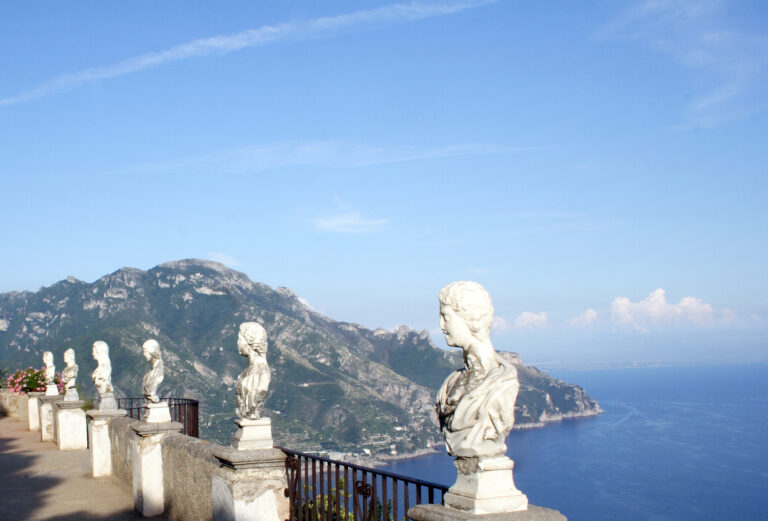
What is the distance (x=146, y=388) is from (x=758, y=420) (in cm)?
16298

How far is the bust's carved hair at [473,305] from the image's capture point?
137 inches

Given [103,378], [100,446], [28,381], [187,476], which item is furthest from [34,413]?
[187,476]

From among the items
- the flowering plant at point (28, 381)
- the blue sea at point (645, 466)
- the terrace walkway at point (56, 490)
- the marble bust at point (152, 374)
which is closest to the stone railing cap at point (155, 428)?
the marble bust at point (152, 374)

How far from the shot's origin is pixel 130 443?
9.36m

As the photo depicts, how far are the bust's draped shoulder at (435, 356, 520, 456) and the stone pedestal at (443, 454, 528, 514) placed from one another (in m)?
0.05

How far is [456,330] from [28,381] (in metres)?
19.2

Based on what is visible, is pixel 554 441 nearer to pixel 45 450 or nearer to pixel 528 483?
pixel 528 483

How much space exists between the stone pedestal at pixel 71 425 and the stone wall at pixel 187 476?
6.57m

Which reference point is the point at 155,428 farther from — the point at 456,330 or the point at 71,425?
the point at 71,425

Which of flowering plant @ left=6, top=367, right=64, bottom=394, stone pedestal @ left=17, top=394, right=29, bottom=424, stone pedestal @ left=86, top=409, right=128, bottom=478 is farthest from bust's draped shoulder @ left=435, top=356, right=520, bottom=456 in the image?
stone pedestal @ left=17, top=394, right=29, bottom=424

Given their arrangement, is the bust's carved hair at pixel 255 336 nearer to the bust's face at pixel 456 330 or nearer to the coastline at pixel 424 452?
the bust's face at pixel 456 330

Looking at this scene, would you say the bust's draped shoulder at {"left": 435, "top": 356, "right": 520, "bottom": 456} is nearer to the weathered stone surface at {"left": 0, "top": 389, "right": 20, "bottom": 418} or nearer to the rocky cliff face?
the weathered stone surface at {"left": 0, "top": 389, "right": 20, "bottom": 418}

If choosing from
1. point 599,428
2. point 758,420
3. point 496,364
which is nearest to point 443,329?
point 496,364

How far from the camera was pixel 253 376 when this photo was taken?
20.3ft
